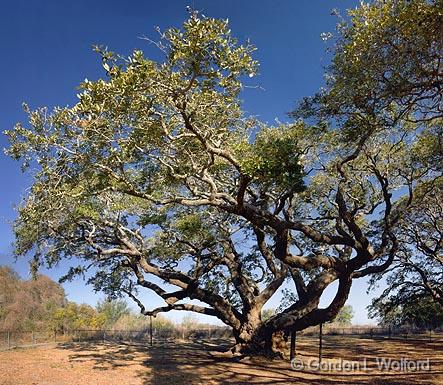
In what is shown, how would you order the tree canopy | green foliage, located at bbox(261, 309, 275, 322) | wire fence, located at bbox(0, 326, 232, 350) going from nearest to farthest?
the tree canopy < green foliage, located at bbox(261, 309, 275, 322) < wire fence, located at bbox(0, 326, 232, 350)

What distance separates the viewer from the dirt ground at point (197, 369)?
13.7 m

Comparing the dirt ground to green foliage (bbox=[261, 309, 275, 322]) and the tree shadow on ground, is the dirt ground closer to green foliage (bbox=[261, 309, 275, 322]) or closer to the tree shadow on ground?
the tree shadow on ground

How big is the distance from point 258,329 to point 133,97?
43.0 feet

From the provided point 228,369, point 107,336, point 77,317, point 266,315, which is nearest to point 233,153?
point 228,369

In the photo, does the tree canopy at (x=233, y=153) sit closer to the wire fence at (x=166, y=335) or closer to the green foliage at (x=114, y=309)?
the wire fence at (x=166, y=335)

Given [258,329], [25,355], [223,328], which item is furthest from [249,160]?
[223,328]

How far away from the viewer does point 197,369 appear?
16375 millimetres

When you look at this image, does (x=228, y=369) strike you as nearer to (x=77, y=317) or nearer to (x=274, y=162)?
(x=274, y=162)

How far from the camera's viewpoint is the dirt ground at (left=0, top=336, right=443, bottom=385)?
45.0 feet

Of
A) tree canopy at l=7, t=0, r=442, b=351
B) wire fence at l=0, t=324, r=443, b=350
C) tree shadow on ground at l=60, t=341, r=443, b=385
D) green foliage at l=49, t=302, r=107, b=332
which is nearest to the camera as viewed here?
tree canopy at l=7, t=0, r=442, b=351

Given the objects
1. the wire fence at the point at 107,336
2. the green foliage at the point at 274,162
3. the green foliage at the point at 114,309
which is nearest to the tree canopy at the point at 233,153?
the green foliage at the point at 274,162

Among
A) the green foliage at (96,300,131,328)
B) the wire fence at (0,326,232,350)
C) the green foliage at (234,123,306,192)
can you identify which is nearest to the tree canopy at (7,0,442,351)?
the green foliage at (234,123,306,192)

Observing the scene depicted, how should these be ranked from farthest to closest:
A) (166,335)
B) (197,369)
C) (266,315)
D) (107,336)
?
(266,315) → (166,335) → (107,336) → (197,369)

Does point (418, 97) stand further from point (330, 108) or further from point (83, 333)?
point (83, 333)
